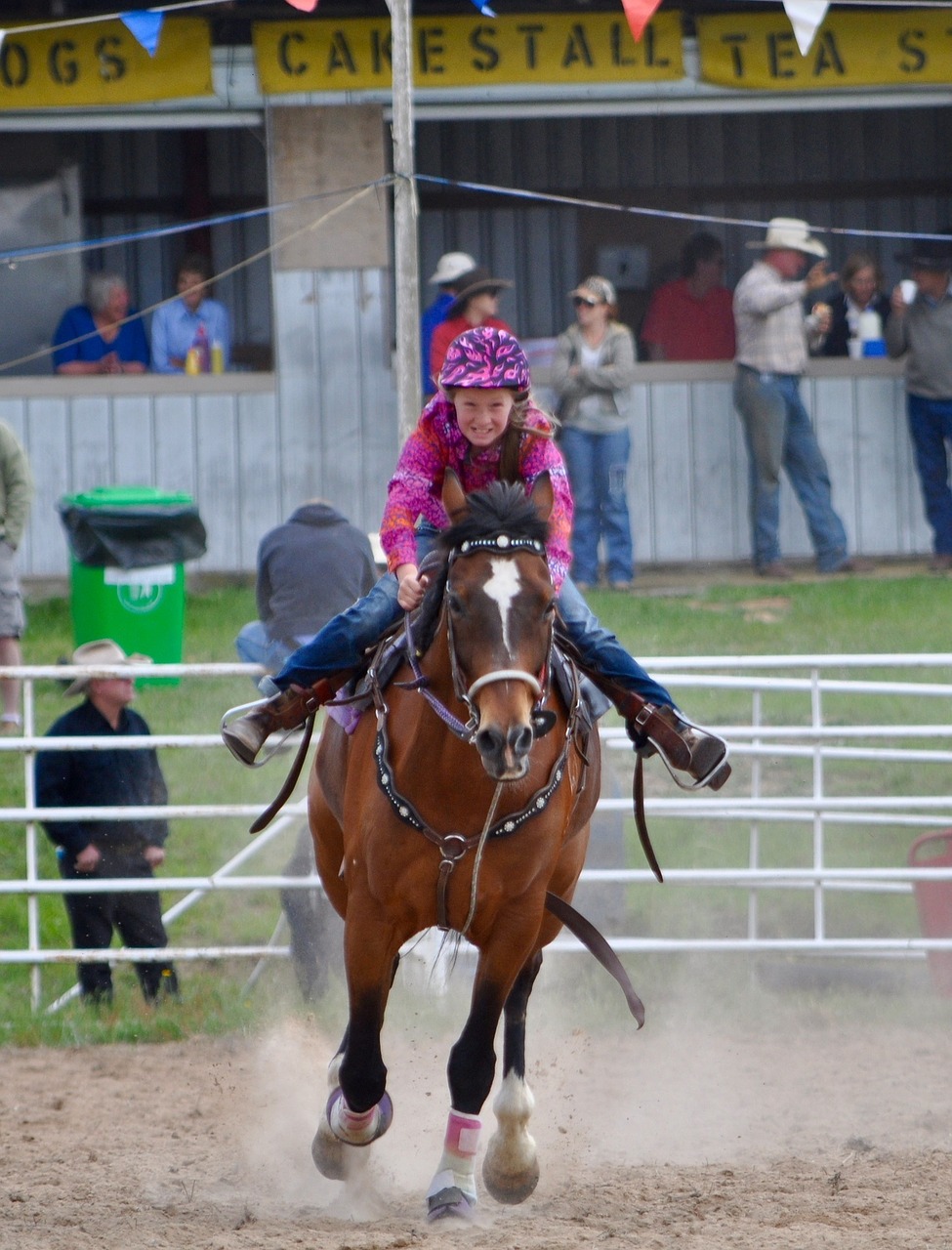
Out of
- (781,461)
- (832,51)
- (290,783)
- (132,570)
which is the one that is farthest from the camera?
(781,461)

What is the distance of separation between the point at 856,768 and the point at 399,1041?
12.3 ft

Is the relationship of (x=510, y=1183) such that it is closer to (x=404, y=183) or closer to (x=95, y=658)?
(x=95, y=658)

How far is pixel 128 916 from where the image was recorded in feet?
25.1

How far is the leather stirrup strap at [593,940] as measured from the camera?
563cm

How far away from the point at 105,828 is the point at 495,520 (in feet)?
12.4

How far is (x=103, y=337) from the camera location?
43.0ft

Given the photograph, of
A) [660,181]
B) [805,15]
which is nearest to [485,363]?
Result: [805,15]

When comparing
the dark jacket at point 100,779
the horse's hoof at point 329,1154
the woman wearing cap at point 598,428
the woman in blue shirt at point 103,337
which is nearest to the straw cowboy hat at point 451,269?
the woman wearing cap at point 598,428

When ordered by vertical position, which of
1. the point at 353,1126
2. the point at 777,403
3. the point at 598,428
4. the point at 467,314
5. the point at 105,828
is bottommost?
the point at 353,1126

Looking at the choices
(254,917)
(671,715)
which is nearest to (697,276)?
(254,917)

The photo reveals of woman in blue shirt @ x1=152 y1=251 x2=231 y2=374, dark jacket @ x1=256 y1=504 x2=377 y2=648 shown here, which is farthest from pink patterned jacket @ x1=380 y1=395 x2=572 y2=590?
woman in blue shirt @ x1=152 y1=251 x2=231 y2=374

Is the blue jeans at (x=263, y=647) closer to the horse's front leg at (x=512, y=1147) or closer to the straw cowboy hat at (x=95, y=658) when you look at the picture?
the straw cowboy hat at (x=95, y=658)

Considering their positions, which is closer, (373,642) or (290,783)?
(373,642)

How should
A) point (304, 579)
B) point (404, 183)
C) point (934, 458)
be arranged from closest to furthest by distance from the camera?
1. point (304, 579)
2. point (404, 183)
3. point (934, 458)
